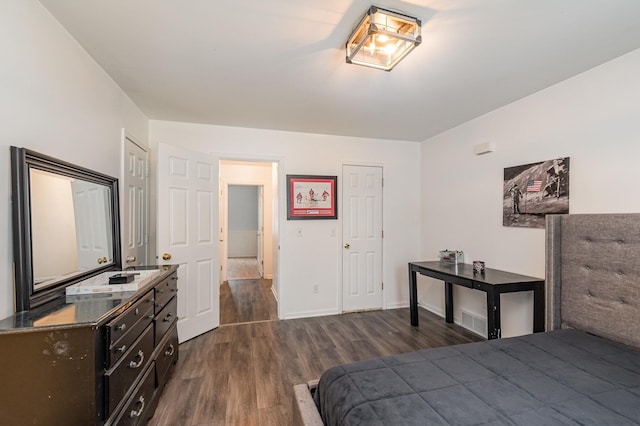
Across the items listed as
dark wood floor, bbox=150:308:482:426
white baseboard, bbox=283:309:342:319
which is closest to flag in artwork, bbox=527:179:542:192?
dark wood floor, bbox=150:308:482:426

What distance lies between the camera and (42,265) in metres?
1.38

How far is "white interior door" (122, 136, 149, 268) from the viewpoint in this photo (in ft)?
8.17

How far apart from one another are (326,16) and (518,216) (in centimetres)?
241

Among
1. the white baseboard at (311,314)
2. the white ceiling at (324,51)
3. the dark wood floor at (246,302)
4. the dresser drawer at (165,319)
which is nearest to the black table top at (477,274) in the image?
the white baseboard at (311,314)

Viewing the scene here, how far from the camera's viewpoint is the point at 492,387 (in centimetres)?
121

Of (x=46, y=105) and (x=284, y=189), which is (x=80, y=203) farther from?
(x=284, y=189)

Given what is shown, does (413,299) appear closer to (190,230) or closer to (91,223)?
(190,230)

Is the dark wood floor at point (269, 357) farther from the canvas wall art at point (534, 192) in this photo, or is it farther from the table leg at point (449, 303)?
the canvas wall art at point (534, 192)

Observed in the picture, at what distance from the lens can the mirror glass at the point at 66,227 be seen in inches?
53.7

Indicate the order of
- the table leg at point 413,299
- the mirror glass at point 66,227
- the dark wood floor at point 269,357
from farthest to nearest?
the table leg at point 413,299, the dark wood floor at point 269,357, the mirror glass at point 66,227

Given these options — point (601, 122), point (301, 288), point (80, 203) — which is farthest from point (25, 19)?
point (601, 122)

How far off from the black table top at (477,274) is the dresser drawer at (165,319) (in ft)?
8.36

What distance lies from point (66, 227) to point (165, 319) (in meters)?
0.96

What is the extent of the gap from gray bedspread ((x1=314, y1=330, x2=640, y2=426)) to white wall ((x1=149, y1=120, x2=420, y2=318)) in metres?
2.25
